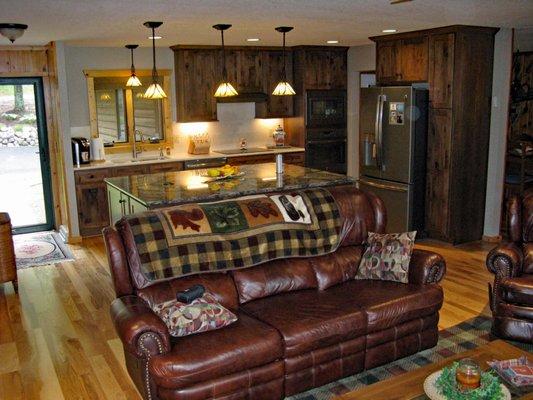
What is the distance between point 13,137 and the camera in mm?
7371

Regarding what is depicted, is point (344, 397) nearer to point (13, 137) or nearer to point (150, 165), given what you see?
point (150, 165)

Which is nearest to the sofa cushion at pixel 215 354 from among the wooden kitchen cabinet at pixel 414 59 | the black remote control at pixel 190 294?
the black remote control at pixel 190 294

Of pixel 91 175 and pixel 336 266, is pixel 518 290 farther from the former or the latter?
pixel 91 175

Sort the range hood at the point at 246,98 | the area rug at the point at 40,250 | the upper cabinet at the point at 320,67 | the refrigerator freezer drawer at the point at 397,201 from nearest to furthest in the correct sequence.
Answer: the area rug at the point at 40,250 → the refrigerator freezer drawer at the point at 397,201 → the range hood at the point at 246,98 → the upper cabinet at the point at 320,67

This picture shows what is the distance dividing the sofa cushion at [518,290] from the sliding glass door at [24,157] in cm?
594

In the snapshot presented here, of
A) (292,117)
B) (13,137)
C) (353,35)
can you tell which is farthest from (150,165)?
(353,35)

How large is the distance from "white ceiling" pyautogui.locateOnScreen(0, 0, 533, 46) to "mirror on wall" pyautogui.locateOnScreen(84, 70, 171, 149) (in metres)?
0.82

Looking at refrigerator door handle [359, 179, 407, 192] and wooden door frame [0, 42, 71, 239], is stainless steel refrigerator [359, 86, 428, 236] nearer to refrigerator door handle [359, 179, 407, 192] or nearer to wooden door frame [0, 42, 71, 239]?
refrigerator door handle [359, 179, 407, 192]

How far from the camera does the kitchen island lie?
4953mm

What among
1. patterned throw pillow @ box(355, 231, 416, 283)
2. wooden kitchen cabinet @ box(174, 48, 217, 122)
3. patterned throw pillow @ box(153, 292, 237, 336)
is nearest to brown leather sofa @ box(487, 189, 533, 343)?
patterned throw pillow @ box(355, 231, 416, 283)

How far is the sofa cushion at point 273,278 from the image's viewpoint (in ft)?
12.2

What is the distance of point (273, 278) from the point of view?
381 cm

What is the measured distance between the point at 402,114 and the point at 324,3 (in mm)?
2610

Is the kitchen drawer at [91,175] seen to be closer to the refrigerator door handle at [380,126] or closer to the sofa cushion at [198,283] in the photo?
the refrigerator door handle at [380,126]
